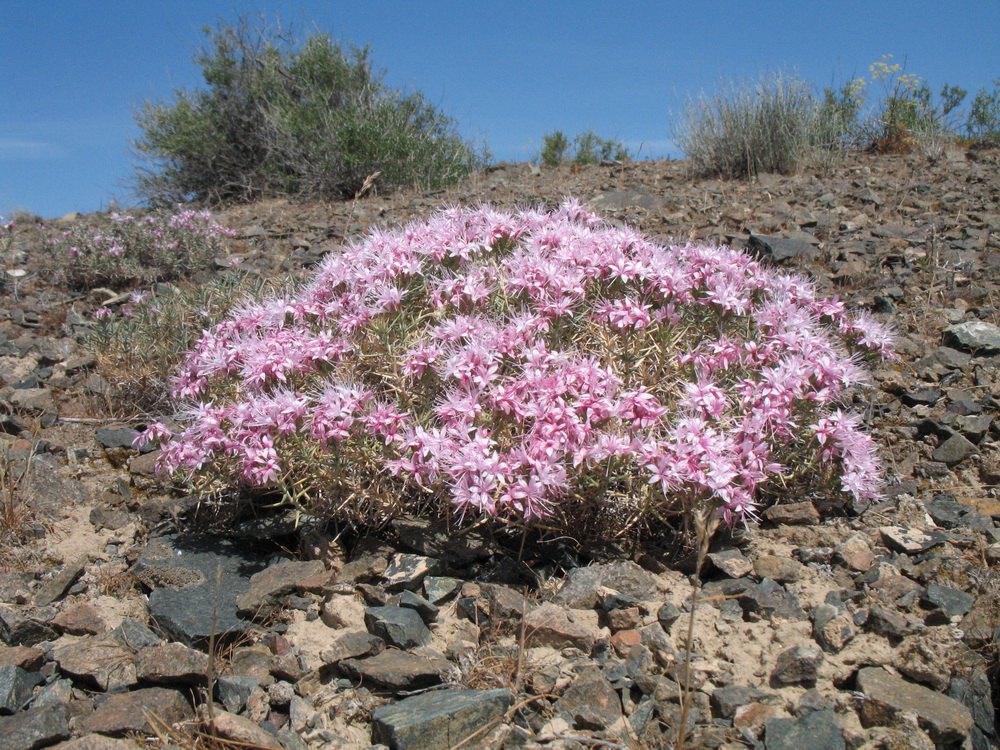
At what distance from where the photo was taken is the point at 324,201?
10898 mm

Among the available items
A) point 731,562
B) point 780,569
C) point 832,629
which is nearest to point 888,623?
point 832,629

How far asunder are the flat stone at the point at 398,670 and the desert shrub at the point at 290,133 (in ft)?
31.0

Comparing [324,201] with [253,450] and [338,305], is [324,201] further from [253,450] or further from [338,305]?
[253,450]

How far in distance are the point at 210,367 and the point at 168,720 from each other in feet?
5.38

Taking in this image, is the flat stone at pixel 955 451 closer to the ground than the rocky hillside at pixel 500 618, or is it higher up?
higher up

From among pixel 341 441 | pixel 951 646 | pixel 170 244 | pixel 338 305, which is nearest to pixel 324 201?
pixel 170 244

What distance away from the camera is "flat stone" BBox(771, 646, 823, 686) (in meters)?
2.36

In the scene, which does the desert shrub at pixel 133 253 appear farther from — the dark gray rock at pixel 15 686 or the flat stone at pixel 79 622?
the dark gray rock at pixel 15 686

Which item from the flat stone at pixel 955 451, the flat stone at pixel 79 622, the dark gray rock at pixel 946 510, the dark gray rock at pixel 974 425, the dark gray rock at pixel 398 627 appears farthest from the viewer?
the dark gray rock at pixel 974 425

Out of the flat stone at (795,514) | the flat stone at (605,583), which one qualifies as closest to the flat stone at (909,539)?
the flat stone at (795,514)

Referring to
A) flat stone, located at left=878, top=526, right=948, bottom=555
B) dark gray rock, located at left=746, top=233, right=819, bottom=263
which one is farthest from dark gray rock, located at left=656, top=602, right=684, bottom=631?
dark gray rock, located at left=746, top=233, right=819, bottom=263

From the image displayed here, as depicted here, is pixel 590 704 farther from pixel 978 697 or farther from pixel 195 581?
pixel 195 581

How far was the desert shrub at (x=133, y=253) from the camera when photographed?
7586 mm

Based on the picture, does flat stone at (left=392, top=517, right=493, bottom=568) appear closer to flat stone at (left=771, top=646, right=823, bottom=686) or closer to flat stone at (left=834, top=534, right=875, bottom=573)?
flat stone at (left=771, top=646, right=823, bottom=686)
